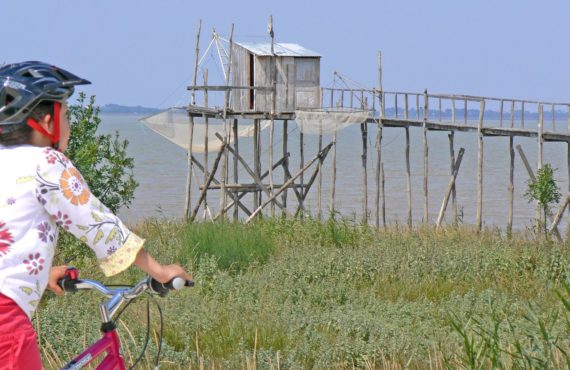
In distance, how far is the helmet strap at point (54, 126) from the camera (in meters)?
2.79

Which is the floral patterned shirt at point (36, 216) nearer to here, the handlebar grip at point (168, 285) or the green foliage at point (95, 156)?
the handlebar grip at point (168, 285)

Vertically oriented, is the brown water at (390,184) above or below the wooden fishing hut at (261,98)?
below

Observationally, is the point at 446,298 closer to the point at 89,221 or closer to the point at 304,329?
the point at 304,329

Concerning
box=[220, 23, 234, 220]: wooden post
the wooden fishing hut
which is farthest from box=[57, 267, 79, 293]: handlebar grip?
the wooden fishing hut

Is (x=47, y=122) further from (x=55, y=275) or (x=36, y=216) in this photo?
(x=55, y=275)

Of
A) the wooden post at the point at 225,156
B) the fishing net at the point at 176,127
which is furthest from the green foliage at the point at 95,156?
the fishing net at the point at 176,127

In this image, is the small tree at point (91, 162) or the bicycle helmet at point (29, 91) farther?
A: the small tree at point (91, 162)

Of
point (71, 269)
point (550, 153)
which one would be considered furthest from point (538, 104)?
point (550, 153)

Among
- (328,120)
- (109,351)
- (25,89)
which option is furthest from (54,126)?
(328,120)

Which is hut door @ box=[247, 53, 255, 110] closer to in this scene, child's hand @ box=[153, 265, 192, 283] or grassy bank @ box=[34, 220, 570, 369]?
grassy bank @ box=[34, 220, 570, 369]

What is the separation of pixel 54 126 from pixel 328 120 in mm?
21305

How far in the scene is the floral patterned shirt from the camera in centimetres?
270

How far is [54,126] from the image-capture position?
2812 mm

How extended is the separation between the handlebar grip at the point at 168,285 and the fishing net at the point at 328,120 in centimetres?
2114
